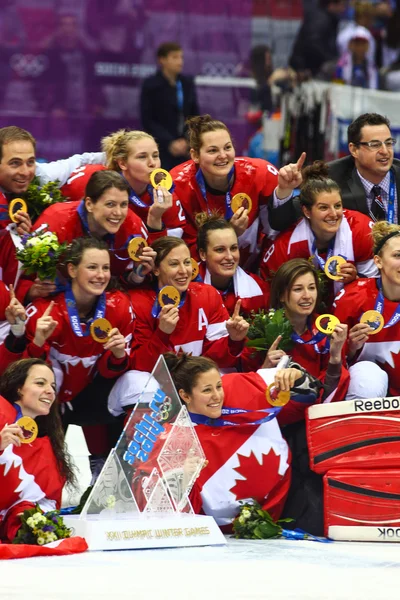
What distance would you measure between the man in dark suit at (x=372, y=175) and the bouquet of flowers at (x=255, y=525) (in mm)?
2170

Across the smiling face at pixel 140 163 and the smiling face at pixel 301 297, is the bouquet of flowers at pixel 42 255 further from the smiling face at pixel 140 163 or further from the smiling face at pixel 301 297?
the smiling face at pixel 301 297

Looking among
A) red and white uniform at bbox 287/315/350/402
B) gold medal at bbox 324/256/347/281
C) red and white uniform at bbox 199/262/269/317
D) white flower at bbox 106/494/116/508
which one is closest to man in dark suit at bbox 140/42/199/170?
red and white uniform at bbox 199/262/269/317

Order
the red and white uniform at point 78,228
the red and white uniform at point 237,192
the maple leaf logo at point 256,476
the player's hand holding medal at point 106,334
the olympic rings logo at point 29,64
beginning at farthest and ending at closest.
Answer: the olympic rings logo at point 29,64 → the red and white uniform at point 237,192 → the red and white uniform at point 78,228 → the player's hand holding medal at point 106,334 → the maple leaf logo at point 256,476

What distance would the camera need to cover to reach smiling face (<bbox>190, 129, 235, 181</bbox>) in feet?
23.4

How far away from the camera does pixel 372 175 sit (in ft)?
24.5

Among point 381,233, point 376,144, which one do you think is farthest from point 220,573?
point 376,144

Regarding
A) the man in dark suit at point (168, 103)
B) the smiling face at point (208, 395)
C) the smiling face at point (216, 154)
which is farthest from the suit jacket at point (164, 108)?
the smiling face at point (208, 395)

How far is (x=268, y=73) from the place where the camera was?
38.8 feet

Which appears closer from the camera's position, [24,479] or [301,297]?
[24,479]

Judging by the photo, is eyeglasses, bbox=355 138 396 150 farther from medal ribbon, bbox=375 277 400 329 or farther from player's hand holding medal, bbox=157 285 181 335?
player's hand holding medal, bbox=157 285 181 335

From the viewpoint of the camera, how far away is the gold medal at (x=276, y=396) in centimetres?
620

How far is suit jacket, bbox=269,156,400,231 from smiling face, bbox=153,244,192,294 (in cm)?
71

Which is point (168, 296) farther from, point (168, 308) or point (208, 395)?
point (208, 395)

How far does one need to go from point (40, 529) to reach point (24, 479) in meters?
0.34
